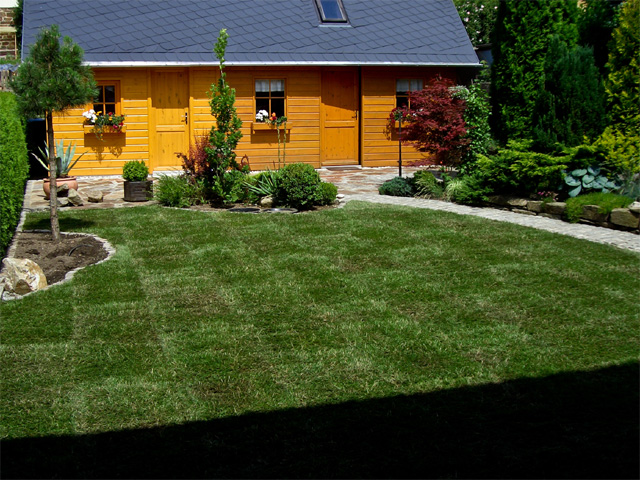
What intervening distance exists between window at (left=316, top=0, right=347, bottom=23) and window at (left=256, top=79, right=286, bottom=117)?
2339mm

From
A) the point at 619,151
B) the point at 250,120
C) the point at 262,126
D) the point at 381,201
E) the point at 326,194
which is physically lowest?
the point at 381,201

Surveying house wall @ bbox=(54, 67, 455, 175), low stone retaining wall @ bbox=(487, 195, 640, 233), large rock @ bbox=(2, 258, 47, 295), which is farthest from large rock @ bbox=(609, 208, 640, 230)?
house wall @ bbox=(54, 67, 455, 175)

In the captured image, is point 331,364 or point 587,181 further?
point 587,181

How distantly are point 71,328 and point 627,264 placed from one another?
5.72 m

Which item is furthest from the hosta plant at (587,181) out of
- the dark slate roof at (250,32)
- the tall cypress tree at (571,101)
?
the dark slate roof at (250,32)

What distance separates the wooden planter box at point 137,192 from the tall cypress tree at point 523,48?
6384mm

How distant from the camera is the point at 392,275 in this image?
724 cm

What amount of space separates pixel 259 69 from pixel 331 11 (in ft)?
9.85

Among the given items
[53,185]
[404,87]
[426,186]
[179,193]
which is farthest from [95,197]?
[404,87]

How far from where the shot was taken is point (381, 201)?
1181cm

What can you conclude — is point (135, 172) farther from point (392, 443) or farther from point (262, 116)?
point (392, 443)

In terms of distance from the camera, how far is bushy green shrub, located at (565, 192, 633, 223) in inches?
371

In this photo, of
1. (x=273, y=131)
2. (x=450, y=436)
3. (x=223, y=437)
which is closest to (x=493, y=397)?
(x=450, y=436)

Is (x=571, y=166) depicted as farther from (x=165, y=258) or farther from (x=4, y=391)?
(x=4, y=391)
